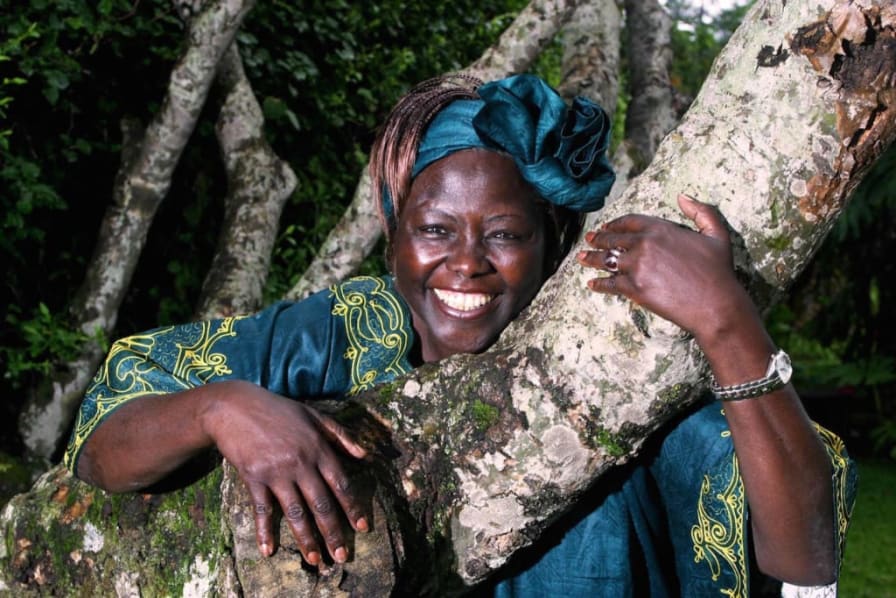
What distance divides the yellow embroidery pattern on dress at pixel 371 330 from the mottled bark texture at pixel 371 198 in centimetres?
171

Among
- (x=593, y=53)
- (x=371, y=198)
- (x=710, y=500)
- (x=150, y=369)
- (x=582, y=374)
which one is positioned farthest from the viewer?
(x=593, y=53)

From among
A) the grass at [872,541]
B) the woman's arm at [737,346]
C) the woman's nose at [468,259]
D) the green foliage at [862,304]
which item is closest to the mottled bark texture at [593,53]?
the woman's nose at [468,259]

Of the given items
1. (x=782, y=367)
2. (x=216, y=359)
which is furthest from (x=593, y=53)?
(x=782, y=367)

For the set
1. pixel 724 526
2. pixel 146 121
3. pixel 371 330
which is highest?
pixel 146 121

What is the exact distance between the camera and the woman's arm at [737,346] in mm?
1486

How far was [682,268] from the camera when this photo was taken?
1.49 metres

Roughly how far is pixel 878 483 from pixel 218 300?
6706 mm

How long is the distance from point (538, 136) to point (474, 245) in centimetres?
28

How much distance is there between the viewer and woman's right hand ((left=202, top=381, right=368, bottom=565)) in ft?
4.94

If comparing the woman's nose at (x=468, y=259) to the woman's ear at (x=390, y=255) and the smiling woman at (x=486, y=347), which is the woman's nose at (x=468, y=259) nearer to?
the smiling woman at (x=486, y=347)

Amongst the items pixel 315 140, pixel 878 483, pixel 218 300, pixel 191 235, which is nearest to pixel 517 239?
pixel 218 300

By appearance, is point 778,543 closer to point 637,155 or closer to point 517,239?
point 517,239

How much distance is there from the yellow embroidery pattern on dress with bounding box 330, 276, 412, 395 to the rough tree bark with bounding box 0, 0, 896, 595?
32cm

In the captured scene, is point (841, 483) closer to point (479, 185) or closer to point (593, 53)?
point (479, 185)
